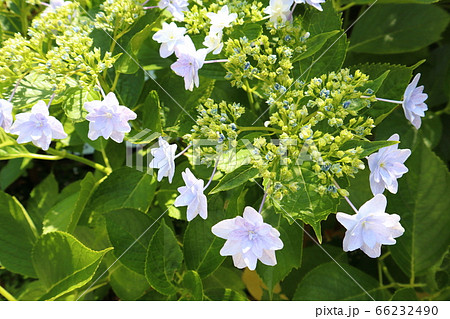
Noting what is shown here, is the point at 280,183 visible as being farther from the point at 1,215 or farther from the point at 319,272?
the point at 1,215

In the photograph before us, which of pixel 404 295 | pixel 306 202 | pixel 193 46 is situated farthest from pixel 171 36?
pixel 404 295

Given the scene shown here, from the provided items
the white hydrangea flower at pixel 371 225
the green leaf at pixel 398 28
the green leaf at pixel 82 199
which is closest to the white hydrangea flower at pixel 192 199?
the white hydrangea flower at pixel 371 225

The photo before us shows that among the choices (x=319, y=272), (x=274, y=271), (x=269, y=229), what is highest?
(x=269, y=229)

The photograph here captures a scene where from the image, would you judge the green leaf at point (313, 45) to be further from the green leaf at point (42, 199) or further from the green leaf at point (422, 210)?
the green leaf at point (42, 199)

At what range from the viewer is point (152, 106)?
972mm

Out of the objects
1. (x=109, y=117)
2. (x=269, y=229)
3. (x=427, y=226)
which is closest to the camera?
(x=269, y=229)

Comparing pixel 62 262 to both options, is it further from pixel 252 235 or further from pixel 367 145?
pixel 367 145

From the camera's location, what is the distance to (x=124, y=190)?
1087 millimetres

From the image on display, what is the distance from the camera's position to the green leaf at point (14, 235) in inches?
46.2

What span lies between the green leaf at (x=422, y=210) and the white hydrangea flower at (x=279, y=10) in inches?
17.5

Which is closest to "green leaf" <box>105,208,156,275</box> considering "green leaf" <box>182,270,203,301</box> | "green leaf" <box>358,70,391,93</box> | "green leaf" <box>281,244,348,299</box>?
"green leaf" <box>182,270,203,301</box>

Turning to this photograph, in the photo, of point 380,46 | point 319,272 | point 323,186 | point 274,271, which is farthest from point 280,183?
point 380,46

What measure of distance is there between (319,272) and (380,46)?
0.66 m

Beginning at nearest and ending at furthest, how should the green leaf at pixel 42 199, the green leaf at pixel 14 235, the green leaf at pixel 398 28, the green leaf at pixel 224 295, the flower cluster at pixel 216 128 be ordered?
the flower cluster at pixel 216 128
the green leaf at pixel 224 295
the green leaf at pixel 14 235
the green leaf at pixel 398 28
the green leaf at pixel 42 199
